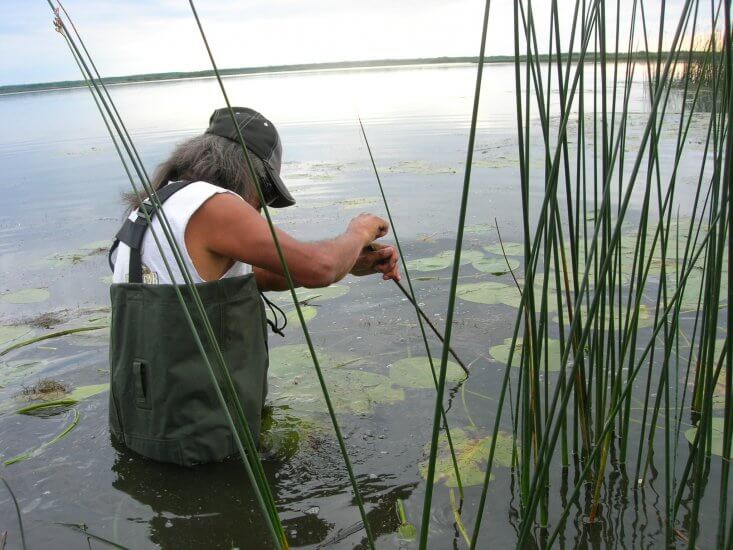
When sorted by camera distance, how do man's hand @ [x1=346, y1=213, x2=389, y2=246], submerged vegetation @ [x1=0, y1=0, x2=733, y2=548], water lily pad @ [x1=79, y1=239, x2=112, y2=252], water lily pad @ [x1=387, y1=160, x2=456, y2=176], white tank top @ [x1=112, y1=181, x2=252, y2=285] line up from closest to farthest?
submerged vegetation @ [x1=0, y1=0, x2=733, y2=548], white tank top @ [x1=112, y1=181, x2=252, y2=285], man's hand @ [x1=346, y1=213, x2=389, y2=246], water lily pad @ [x1=79, y1=239, x2=112, y2=252], water lily pad @ [x1=387, y1=160, x2=456, y2=176]

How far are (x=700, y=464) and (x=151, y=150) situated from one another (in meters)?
9.97

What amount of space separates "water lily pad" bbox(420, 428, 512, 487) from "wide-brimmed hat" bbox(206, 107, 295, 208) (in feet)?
3.32

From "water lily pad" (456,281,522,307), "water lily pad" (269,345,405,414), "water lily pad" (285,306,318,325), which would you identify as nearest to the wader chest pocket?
"water lily pad" (269,345,405,414)

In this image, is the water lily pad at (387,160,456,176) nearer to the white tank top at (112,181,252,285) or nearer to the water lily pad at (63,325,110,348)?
the water lily pad at (63,325,110,348)

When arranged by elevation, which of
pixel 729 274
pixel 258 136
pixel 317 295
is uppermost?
pixel 258 136

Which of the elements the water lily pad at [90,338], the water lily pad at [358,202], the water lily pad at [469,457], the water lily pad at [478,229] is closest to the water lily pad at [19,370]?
the water lily pad at [90,338]

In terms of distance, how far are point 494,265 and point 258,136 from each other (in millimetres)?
2233

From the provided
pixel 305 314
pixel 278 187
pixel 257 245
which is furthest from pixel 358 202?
pixel 257 245

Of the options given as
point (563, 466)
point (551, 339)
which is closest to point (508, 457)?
point (563, 466)

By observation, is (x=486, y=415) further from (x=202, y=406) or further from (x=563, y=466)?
(x=202, y=406)

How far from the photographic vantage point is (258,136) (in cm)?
228

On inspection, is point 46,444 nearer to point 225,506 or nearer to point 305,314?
point 225,506

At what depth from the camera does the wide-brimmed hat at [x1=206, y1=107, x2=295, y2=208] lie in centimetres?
226

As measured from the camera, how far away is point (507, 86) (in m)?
19.8
